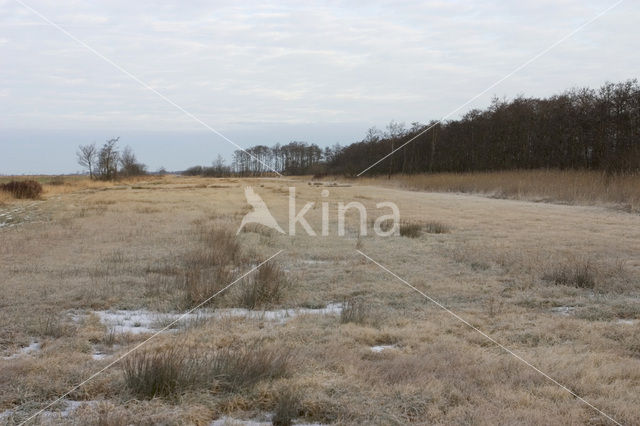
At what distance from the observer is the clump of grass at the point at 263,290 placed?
6.39 m

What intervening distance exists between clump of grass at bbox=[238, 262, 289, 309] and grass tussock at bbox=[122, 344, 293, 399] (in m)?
2.18

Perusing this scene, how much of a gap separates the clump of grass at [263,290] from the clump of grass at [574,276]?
3849 mm

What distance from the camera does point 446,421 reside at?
3.27 m

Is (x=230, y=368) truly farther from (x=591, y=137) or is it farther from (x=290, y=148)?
(x=290, y=148)

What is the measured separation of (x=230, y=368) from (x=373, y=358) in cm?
129

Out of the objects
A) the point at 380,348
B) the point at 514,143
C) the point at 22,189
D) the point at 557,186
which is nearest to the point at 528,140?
the point at 514,143

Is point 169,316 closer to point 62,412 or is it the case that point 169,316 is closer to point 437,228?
point 62,412

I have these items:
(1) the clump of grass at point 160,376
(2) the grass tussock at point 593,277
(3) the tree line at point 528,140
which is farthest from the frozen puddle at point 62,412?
(3) the tree line at point 528,140

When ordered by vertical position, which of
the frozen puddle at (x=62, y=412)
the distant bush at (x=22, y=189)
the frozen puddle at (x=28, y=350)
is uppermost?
the distant bush at (x=22, y=189)

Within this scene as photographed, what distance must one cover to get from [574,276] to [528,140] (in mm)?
34555

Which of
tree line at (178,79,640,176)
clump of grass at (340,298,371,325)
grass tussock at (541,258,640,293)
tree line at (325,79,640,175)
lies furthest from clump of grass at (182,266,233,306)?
tree line at (325,79,640,175)

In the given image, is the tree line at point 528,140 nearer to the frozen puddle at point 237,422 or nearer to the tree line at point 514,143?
the tree line at point 514,143

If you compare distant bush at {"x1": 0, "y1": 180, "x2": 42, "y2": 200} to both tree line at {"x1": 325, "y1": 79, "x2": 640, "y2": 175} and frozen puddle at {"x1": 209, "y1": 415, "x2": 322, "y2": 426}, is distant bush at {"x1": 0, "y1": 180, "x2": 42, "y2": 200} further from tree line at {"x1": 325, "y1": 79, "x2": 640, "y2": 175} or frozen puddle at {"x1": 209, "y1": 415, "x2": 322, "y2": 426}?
frozen puddle at {"x1": 209, "y1": 415, "x2": 322, "y2": 426}

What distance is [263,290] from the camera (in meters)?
6.61
